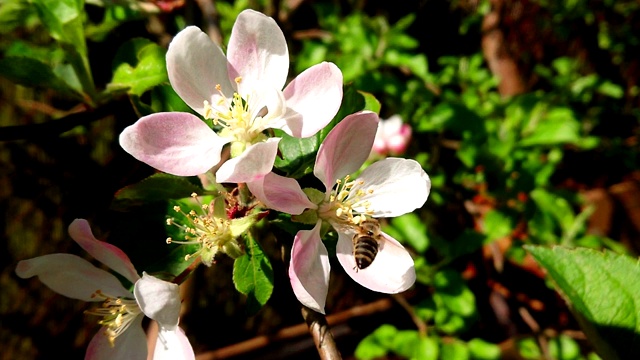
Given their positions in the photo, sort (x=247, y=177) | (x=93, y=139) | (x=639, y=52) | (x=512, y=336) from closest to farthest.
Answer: (x=247, y=177), (x=93, y=139), (x=512, y=336), (x=639, y=52)

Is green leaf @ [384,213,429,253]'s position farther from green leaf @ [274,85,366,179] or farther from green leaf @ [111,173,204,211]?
green leaf @ [111,173,204,211]

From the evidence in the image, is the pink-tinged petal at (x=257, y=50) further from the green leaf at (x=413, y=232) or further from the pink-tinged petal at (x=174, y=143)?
the green leaf at (x=413, y=232)

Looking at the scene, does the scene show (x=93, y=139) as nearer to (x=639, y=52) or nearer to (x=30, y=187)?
(x=30, y=187)

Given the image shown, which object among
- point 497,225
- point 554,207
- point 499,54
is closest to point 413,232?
point 497,225

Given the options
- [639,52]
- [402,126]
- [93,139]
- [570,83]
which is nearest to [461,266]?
[402,126]

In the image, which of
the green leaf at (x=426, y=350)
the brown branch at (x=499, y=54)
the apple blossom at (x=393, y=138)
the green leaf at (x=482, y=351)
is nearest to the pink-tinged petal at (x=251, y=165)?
the green leaf at (x=426, y=350)

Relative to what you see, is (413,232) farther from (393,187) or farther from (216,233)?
(216,233)
